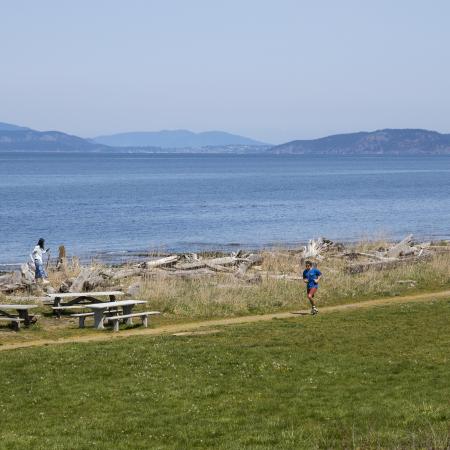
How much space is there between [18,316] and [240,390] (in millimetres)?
10163

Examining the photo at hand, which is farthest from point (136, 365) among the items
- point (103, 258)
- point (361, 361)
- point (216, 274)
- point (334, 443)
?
point (103, 258)

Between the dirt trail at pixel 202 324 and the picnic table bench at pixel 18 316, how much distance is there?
1.21m

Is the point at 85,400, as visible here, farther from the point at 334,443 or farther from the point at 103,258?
the point at 103,258

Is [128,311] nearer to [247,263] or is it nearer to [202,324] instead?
[202,324]

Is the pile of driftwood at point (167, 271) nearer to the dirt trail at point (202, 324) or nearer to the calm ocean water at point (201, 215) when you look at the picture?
the dirt trail at point (202, 324)

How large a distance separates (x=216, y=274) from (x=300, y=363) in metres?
14.5

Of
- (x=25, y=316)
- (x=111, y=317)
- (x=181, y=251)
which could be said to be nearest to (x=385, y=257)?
(x=111, y=317)

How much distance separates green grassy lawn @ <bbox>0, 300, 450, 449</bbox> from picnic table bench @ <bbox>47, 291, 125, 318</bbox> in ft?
14.9

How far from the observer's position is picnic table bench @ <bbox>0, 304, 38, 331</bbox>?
2344 cm

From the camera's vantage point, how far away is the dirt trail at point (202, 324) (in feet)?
72.8

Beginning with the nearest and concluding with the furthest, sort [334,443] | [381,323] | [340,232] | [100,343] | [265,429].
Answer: [334,443]
[265,429]
[100,343]
[381,323]
[340,232]

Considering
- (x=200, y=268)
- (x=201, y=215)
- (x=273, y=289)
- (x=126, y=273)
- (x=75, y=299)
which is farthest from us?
(x=201, y=215)

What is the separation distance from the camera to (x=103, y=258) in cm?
5116

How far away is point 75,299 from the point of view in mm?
27375
